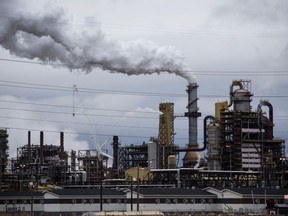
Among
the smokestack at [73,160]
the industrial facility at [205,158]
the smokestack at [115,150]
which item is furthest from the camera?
the smokestack at [115,150]

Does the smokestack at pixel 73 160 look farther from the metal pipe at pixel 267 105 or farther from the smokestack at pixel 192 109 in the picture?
the metal pipe at pixel 267 105

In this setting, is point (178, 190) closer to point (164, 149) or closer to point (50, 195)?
point (50, 195)

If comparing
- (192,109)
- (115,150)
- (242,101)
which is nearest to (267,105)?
(242,101)

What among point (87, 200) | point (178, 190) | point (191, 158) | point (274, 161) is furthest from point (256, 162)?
point (87, 200)

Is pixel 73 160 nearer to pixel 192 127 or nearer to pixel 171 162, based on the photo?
pixel 171 162

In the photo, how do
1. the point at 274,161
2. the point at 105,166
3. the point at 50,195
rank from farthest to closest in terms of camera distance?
the point at 105,166 → the point at 274,161 → the point at 50,195

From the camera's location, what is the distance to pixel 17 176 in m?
146

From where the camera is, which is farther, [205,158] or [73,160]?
[73,160]

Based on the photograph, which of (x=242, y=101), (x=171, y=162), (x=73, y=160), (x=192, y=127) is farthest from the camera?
(x=73, y=160)

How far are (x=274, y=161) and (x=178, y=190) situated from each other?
36720 mm

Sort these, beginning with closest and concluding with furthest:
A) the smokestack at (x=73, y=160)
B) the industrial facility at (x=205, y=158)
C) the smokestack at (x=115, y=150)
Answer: the industrial facility at (x=205, y=158)
the smokestack at (x=73, y=160)
the smokestack at (x=115, y=150)

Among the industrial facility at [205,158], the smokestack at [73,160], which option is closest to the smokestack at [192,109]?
the industrial facility at [205,158]

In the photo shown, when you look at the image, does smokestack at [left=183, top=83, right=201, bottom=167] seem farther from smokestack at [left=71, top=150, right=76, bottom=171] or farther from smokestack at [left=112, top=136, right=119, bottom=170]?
smokestack at [left=71, top=150, right=76, bottom=171]

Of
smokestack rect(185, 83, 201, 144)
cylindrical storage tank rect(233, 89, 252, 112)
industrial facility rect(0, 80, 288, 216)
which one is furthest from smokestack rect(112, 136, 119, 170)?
cylindrical storage tank rect(233, 89, 252, 112)
